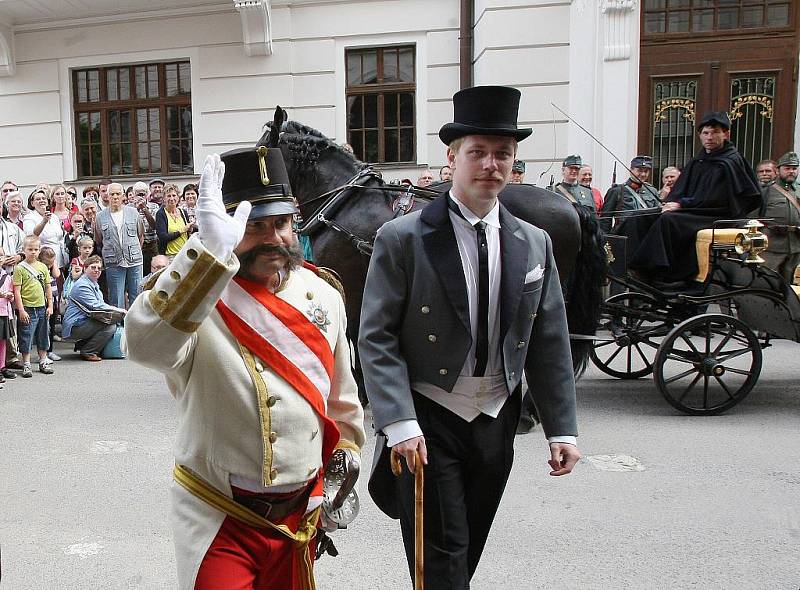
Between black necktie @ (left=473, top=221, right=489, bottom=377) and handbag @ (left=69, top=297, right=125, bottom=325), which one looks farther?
handbag @ (left=69, top=297, right=125, bottom=325)

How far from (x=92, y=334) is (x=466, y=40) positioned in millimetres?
6846

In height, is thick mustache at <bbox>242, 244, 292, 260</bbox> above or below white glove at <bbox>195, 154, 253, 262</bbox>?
below

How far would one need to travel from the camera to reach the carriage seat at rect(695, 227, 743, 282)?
5.51m

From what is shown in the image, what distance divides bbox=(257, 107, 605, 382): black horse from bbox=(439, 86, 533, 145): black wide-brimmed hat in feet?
9.52

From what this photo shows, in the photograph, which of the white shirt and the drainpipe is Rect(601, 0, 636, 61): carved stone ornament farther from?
the white shirt

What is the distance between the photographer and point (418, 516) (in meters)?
2.15

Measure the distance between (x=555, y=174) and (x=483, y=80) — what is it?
5.75 feet

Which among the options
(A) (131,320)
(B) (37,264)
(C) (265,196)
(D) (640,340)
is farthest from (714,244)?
(B) (37,264)

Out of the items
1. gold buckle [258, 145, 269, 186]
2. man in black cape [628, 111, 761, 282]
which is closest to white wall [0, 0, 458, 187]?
man in black cape [628, 111, 761, 282]

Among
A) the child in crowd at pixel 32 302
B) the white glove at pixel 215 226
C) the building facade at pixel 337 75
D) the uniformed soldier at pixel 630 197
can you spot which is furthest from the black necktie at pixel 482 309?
the building facade at pixel 337 75

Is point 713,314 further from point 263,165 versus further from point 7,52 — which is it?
point 7,52

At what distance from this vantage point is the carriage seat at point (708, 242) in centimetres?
551

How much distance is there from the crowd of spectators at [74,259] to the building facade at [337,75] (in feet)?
8.52

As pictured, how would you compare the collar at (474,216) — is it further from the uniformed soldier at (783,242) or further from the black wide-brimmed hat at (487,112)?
the uniformed soldier at (783,242)
